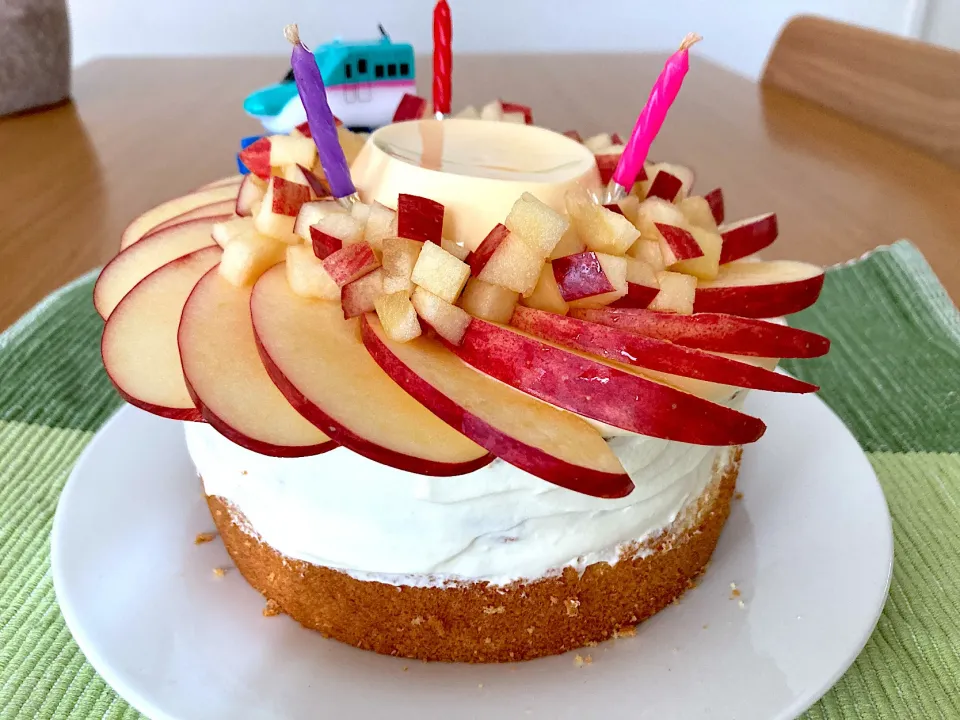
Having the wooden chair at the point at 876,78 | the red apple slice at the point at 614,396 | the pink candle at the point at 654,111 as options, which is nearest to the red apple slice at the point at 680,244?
the pink candle at the point at 654,111

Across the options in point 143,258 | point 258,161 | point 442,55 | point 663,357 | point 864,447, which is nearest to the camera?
point 663,357

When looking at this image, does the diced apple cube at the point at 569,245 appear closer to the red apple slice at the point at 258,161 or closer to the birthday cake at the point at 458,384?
the birthday cake at the point at 458,384

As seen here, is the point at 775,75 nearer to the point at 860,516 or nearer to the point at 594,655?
the point at 860,516

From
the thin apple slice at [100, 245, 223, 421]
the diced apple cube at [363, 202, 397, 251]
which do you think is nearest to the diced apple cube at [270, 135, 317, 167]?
the thin apple slice at [100, 245, 223, 421]

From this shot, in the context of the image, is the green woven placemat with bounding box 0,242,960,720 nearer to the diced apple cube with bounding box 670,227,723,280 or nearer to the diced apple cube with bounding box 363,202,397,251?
the diced apple cube with bounding box 670,227,723,280

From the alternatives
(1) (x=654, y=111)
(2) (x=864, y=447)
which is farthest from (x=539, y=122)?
(1) (x=654, y=111)

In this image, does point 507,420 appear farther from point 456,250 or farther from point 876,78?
point 876,78
